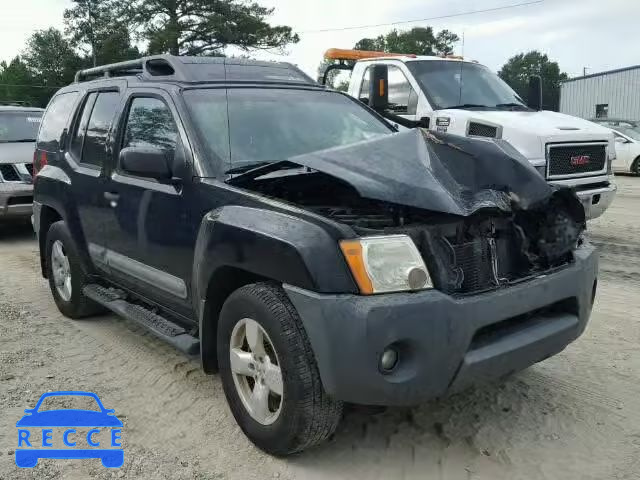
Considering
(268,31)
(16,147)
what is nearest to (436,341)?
(16,147)

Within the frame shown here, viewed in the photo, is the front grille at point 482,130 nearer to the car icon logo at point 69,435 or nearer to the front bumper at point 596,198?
the front bumper at point 596,198

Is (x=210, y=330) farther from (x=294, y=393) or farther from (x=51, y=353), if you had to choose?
(x=51, y=353)

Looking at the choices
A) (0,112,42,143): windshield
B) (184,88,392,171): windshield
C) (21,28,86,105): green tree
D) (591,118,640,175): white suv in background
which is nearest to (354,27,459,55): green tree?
(21,28,86,105): green tree

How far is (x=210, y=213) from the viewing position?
329 centimetres

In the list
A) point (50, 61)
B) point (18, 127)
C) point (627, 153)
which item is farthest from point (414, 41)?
point (18, 127)

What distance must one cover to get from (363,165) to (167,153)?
1.24m

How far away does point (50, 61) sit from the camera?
4900 centimetres

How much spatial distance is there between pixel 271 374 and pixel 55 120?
146 inches

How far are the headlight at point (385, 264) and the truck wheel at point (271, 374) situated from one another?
1.22ft

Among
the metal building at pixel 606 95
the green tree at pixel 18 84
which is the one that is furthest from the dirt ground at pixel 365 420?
the green tree at pixel 18 84

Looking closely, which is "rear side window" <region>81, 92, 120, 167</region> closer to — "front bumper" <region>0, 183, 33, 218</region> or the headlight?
the headlight

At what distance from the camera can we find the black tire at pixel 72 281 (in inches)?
198

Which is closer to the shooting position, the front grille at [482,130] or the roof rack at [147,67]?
the roof rack at [147,67]

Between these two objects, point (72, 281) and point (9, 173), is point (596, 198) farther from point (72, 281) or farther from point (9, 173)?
point (9, 173)
